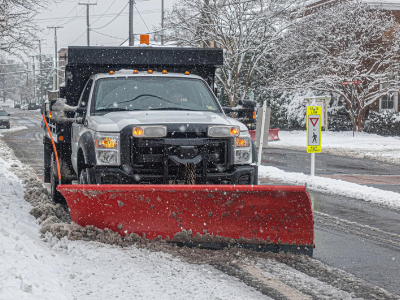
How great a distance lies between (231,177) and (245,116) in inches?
58.9

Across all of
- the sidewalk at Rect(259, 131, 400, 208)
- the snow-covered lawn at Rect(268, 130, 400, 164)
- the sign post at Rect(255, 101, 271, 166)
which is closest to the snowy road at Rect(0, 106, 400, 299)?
the sidewalk at Rect(259, 131, 400, 208)

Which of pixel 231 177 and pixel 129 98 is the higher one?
pixel 129 98

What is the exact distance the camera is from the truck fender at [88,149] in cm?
581

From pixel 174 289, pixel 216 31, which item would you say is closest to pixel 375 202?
pixel 174 289

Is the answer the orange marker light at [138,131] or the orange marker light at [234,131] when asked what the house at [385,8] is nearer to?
the orange marker light at [234,131]

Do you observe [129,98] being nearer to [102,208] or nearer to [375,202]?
[102,208]

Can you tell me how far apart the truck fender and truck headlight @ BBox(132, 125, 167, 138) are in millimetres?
531

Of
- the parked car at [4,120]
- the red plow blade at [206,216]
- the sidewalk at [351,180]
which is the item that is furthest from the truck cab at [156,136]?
the parked car at [4,120]

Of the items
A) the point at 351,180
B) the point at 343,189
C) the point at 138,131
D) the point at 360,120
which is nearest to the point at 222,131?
the point at 138,131

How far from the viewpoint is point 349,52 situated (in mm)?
32375

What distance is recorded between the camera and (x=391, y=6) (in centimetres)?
3556

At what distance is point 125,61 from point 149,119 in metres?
2.41

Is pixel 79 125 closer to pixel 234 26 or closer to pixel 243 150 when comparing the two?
pixel 243 150

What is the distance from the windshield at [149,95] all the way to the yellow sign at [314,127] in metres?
4.69
